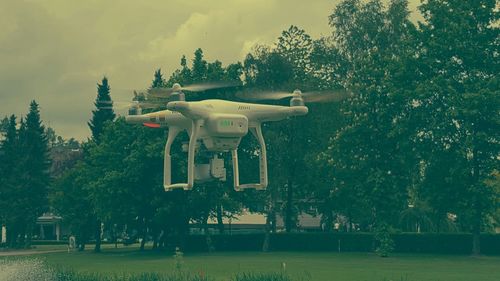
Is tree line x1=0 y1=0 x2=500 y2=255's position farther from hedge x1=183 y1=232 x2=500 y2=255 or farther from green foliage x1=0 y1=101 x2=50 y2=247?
green foliage x1=0 y1=101 x2=50 y2=247

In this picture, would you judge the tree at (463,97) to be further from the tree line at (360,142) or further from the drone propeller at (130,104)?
the drone propeller at (130,104)

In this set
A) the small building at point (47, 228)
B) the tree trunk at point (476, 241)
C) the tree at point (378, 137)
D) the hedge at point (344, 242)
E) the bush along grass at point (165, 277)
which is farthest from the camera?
the small building at point (47, 228)

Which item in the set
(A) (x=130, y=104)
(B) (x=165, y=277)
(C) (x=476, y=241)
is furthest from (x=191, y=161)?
(C) (x=476, y=241)

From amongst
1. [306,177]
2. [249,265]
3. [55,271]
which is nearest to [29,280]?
[55,271]

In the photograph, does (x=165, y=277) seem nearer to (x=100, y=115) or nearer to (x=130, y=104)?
(x=130, y=104)

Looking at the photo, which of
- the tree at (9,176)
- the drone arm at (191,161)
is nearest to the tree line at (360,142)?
the tree at (9,176)

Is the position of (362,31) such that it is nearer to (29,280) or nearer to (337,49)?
(337,49)
